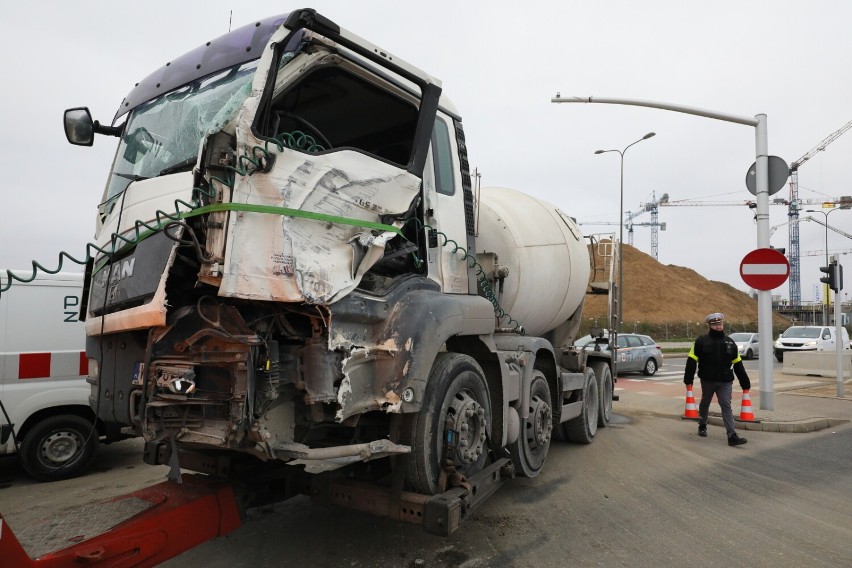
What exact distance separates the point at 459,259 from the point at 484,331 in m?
0.62

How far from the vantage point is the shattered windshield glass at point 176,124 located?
3.53m

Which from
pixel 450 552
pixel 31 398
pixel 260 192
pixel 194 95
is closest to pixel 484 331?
pixel 450 552

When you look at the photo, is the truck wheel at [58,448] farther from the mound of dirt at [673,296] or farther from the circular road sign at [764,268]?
the mound of dirt at [673,296]

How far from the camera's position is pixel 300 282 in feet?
10.1

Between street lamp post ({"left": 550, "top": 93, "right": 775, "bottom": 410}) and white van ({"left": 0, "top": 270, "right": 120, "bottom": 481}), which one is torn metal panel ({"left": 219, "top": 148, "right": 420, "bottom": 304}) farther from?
street lamp post ({"left": 550, "top": 93, "right": 775, "bottom": 410})

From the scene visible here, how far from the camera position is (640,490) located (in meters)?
5.88

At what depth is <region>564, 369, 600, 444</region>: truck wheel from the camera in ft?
25.5

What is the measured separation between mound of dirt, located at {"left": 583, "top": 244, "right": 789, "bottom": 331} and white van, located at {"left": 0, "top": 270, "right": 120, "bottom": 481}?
203 feet

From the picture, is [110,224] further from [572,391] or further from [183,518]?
[572,391]

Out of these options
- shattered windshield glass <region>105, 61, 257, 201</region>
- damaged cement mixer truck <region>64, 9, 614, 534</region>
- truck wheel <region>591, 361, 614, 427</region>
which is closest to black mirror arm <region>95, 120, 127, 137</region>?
damaged cement mixer truck <region>64, 9, 614, 534</region>

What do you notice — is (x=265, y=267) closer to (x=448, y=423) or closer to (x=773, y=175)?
(x=448, y=423)

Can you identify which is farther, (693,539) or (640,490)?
(640,490)

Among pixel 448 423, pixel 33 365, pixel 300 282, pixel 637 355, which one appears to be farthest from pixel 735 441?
pixel 637 355

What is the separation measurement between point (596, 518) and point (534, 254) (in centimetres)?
275
